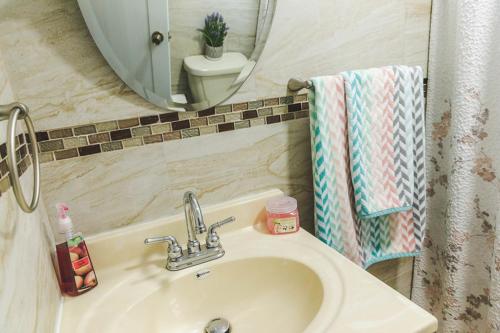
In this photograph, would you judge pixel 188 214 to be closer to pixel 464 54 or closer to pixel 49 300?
pixel 49 300

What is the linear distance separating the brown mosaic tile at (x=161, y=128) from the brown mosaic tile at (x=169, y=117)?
11 mm

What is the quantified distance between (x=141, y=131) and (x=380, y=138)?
24.9 inches

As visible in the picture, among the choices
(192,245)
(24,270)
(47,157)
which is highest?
(47,157)

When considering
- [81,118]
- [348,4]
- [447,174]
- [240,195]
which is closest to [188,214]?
[240,195]

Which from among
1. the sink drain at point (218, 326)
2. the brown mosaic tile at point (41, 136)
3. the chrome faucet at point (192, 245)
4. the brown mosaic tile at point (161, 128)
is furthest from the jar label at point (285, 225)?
the brown mosaic tile at point (41, 136)

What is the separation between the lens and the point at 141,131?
0.87 meters

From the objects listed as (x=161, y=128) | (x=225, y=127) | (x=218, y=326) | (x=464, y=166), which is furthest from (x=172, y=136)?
(x=464, y=166)

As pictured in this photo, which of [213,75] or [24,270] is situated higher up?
[213,75]

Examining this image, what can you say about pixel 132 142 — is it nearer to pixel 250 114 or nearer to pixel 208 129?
pixel 208 129

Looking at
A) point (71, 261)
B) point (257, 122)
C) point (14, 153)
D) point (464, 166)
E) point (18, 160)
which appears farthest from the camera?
point (464, 166)

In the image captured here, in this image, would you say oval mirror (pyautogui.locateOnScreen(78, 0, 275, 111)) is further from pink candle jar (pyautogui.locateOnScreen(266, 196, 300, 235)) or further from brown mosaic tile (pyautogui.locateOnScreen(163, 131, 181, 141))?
pink candle jar (pyautogui.locateOnScreen(266, 196, 300, 235))

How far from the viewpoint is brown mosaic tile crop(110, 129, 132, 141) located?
842 mm

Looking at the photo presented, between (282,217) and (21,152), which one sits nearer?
(21,152)

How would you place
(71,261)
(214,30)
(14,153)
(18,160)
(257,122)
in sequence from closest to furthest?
1. (14,153)
2. (18,160)
3. (71,261)
4. (214,30)
5. (257,122)
